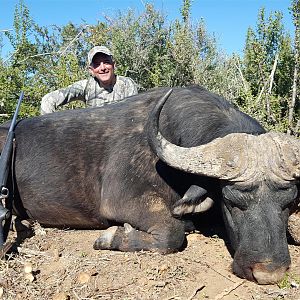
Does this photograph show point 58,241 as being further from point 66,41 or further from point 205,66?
point 66,41

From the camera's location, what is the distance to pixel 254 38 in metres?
10.1

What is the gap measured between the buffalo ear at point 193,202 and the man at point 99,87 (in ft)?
12.0

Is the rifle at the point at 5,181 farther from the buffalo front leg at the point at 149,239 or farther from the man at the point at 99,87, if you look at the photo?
the man at the point at 99,87

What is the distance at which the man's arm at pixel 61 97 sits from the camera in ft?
24.1

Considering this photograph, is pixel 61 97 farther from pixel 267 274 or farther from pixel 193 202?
pixel 267 274

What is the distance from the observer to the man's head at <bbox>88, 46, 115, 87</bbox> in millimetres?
7621

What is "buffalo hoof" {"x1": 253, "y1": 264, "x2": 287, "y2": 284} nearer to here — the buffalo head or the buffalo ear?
the buffalo head

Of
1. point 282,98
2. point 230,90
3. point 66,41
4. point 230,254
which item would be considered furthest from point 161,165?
point 66,41

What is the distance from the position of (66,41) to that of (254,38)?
7889mm

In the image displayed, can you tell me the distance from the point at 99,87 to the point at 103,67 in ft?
1.11

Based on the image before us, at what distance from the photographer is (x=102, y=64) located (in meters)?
7.63

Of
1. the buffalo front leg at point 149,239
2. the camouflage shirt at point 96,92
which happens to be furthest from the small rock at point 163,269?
the camouflage shirt at point 96,92

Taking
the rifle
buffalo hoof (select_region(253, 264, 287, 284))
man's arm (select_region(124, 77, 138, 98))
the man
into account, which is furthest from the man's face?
buffalo hoof (select_region(253, 264, 287, 284))

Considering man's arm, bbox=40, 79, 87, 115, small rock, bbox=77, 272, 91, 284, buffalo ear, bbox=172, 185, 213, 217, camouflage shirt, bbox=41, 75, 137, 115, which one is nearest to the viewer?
small rock, bbox=77, 272, 91, 284
